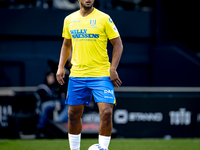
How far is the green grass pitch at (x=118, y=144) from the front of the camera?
6429mm

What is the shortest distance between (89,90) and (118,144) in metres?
2.82

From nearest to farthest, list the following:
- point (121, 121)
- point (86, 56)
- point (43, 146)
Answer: point (86, 56)
point (43, 146)
point (121, 121)

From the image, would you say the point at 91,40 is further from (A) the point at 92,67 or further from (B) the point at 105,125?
(B) the point at 105,125

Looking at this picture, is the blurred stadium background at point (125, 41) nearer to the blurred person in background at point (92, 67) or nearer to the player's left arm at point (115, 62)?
the blurred person in background at point (92, 67)

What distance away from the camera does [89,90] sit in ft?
14.7

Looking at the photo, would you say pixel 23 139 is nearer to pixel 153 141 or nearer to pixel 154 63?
pixel 153 141

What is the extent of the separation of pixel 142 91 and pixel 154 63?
430 centimetres

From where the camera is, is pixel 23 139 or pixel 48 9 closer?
pixel 23 139

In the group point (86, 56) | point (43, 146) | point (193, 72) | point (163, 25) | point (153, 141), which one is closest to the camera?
point (86, 56)

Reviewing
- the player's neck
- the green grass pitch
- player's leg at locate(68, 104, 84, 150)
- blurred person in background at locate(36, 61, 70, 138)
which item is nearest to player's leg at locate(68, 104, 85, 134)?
player's leg at locate(68, 104, 84, 150)

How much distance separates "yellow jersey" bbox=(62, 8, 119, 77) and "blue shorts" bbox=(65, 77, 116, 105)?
66mm

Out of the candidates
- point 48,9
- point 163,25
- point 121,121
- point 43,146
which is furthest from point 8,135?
point 163,25

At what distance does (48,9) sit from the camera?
12.1 meters

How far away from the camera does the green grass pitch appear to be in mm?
6429
